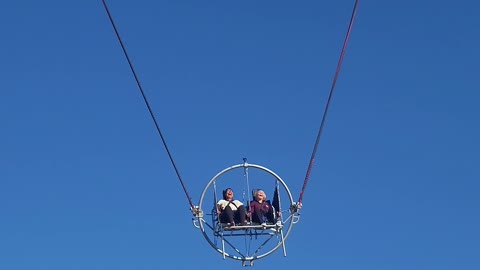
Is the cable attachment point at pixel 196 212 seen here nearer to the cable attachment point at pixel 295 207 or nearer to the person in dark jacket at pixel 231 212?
the person in dark jacket at pixel 231 212

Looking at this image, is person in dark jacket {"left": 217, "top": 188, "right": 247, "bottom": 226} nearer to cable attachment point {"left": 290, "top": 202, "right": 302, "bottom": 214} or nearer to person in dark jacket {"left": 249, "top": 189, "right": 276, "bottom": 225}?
person in dark jacket {"left": 249, "top": 189, "right": 276, "bottom": 225}

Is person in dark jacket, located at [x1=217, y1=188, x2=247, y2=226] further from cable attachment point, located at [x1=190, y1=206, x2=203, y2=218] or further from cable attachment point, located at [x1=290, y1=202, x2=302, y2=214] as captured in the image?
cable attachment point, located at [x1=290, y1=202, x2=302, y2=214]

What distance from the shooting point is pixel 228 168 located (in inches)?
890

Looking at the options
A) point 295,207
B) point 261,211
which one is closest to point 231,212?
point 261,211

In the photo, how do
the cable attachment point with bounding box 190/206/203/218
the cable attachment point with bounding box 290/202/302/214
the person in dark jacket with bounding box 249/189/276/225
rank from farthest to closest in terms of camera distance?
the person in dark jacket with bounding box 249/189/276/225, the cable attachment point with bounding box 290/202/302/214, the cable attachment point with bounding box 190/206/203/218

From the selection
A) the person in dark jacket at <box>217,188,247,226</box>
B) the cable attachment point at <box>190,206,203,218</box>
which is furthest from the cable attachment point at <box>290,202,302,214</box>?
the cable attachment point at <box>190,206,203,218</box>

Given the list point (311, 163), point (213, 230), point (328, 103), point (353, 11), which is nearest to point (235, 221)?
point (213, 230)

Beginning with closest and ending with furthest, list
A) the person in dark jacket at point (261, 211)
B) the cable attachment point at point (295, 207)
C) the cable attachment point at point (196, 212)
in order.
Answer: the cable attachment point at point (196, 212) < the cable attachment point at point (295, 207) < the person in dark jacket at point (261, 211)

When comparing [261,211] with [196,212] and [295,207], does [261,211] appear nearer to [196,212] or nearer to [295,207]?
[295,207]

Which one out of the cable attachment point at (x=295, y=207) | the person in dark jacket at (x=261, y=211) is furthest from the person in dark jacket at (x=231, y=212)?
the cable attachment point at (x=295, y=207)

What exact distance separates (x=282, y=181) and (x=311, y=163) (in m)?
1.69

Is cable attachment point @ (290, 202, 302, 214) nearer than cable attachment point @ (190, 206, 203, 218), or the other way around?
cable attachment point @ (190, 206, 203, 218)

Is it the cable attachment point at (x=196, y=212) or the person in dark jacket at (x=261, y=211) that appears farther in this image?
the person in dark jacket at (x=261, y=211)

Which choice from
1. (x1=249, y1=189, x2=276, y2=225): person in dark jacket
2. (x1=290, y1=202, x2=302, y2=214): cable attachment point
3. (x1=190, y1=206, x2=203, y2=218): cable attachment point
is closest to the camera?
(x1=190, y1=206, x2=203, y2=218): cable attachment point
